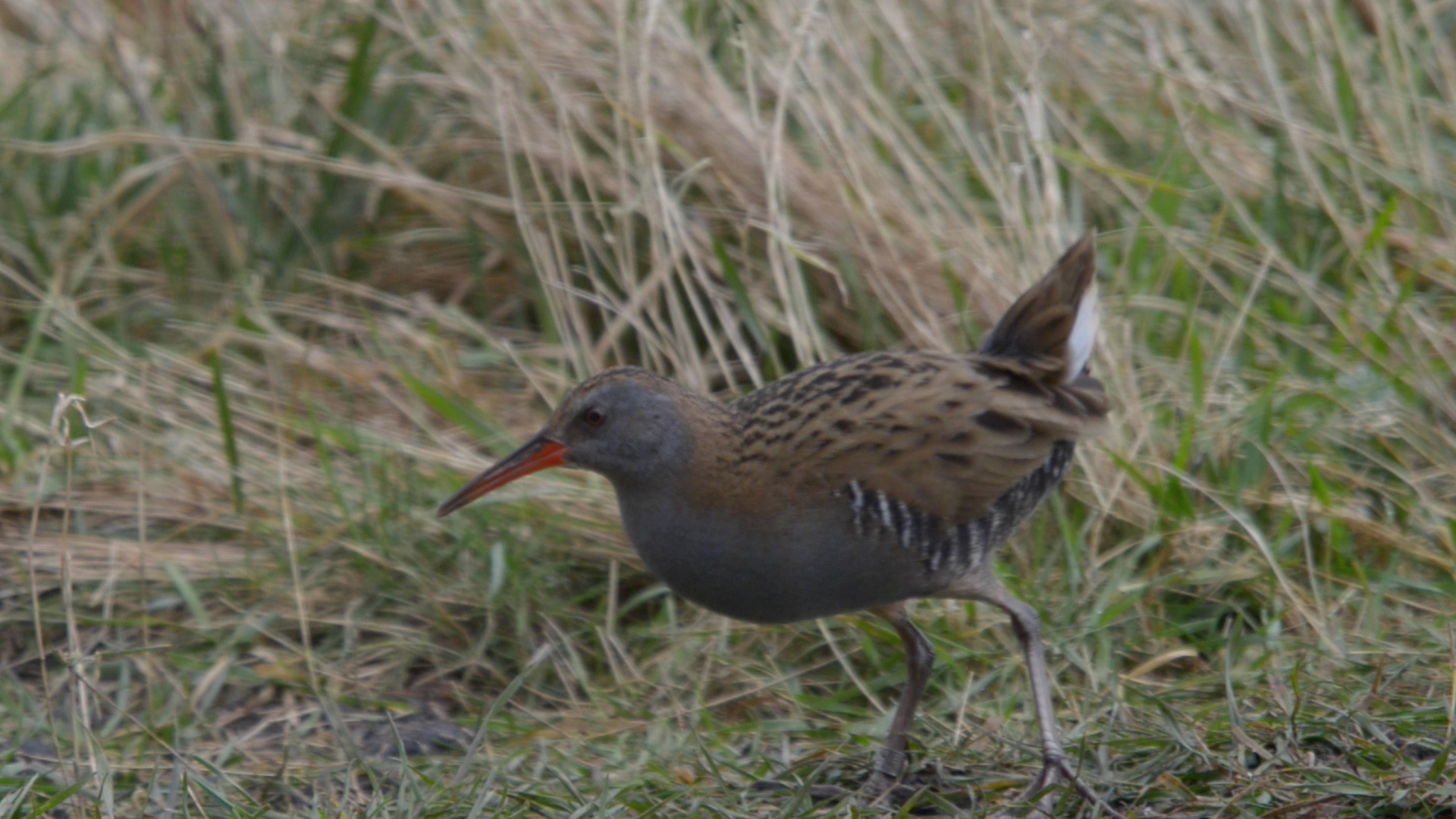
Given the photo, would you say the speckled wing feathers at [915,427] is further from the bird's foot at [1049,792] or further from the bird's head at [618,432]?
the bird's foot at [1049,792]

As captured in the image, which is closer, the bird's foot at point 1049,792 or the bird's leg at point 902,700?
the bird's foot at point 1049,792

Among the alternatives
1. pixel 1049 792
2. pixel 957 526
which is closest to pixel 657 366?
pixel 957 526

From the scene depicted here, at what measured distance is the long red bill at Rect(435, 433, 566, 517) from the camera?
10.9 feet

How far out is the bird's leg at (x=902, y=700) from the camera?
3.27m

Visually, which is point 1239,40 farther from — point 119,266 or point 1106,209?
point 119,266

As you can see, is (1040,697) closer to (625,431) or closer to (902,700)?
(902,700)

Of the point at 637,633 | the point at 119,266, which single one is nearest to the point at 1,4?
the point at 119,266

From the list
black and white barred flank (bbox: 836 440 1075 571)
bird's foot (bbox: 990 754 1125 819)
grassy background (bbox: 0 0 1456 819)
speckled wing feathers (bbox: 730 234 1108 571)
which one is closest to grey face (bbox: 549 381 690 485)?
speckled wing feathers (bbox: 730 234 1108 571)

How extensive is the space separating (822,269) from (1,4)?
12.4 feet

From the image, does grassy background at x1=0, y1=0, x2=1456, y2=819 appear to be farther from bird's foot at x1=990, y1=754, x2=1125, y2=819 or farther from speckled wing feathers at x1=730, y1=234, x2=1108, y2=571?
speckled wing feathers at x1=730, y1=234, x2=1108, y2=571

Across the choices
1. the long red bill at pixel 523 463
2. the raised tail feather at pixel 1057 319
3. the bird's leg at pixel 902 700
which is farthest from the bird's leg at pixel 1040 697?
the long red bill at pixel 523 463

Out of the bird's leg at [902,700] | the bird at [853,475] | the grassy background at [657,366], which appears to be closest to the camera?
the bird at [853,475]

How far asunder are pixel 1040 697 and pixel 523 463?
111 cm

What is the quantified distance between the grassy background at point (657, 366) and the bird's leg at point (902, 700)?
4.1 inches
